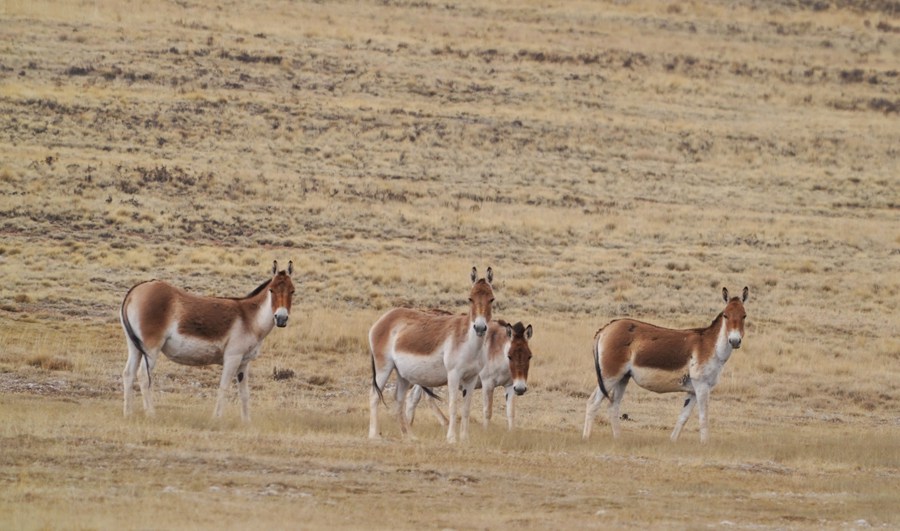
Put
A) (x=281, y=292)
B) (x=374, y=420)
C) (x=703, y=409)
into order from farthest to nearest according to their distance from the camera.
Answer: (x=703, y=409), (x=281, y=292), (x=374, y=420)

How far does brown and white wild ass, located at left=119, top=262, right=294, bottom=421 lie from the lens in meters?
19.3

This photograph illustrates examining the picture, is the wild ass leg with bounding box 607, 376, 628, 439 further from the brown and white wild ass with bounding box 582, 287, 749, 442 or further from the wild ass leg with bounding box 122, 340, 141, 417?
the wild ass leg with bounding box 122, 340, 141, 417

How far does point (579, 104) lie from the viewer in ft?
213

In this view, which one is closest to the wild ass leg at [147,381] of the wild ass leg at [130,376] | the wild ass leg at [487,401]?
the wild ass leg at [130,376]

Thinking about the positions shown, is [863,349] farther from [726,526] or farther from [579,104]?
[579,104]

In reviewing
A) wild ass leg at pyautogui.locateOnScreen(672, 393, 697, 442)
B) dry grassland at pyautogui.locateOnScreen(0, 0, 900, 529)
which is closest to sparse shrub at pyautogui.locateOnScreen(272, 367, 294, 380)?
dry grassland at pyautogui.locateOnScreen(0, 0, 900, 529)

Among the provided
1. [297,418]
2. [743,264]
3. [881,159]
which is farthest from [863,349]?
[881,159]

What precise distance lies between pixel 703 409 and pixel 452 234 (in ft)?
80.2

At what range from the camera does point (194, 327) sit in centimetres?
1936

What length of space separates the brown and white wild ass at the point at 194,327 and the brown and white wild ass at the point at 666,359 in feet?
16.0

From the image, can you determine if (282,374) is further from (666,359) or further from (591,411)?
(666,359)

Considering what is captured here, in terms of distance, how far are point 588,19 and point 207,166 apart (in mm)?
35772

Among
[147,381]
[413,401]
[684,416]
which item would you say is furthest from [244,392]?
[684,416]

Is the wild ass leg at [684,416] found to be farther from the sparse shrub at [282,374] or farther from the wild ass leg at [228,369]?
the sparse shrub at [282,374]
